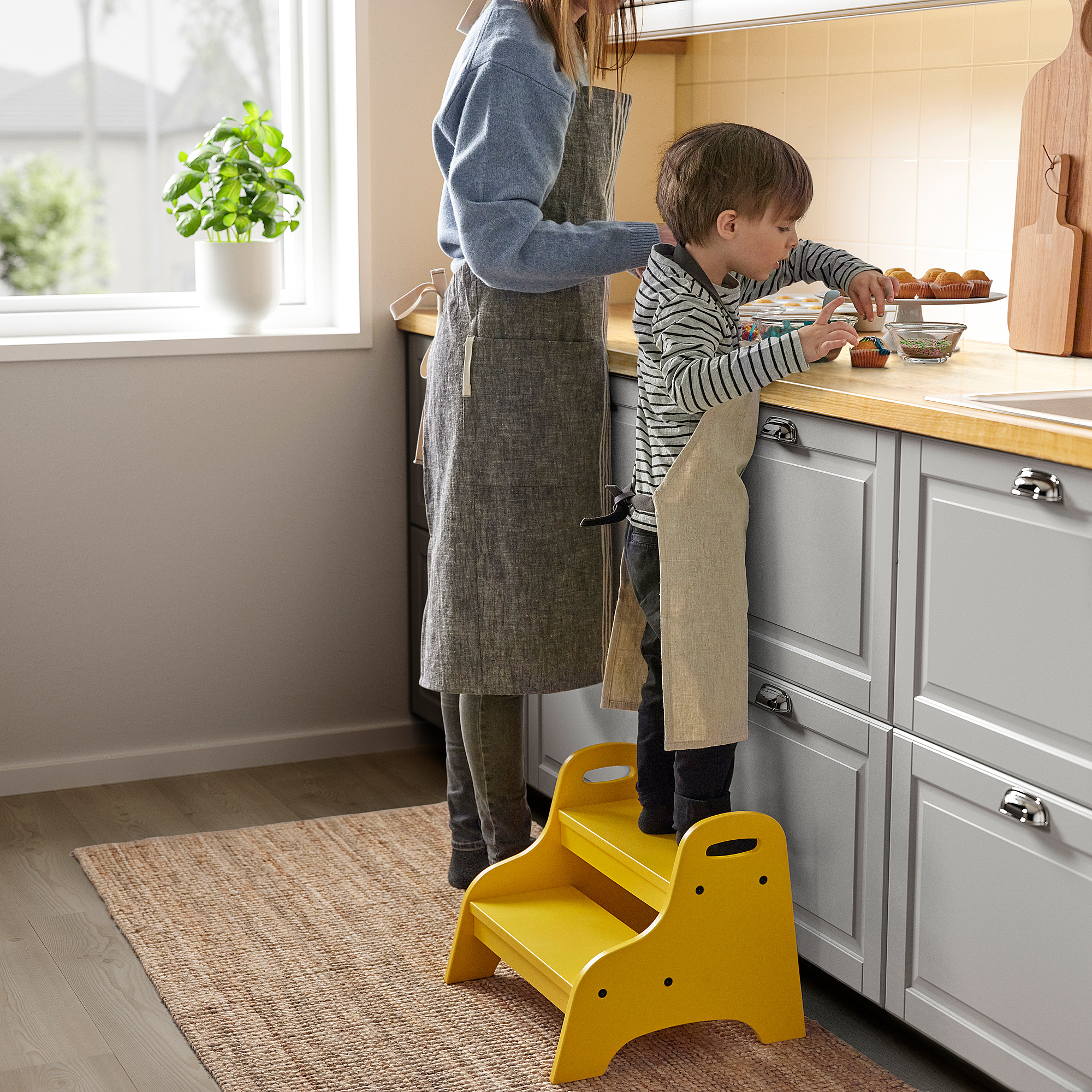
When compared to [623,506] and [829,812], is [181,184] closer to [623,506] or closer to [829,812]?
[623,506]

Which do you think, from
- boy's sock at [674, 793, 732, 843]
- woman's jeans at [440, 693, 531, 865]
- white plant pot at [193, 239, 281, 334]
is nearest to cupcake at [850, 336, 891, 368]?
boy's sock at [674, 793, 732, 843]

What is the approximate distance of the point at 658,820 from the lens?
199 centimetres

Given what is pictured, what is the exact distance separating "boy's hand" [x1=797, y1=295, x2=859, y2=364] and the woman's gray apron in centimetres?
48

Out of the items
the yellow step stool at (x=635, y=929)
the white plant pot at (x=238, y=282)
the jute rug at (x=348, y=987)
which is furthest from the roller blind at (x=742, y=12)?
the jute rug at (x=348, y=987)

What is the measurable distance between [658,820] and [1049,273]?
102cm

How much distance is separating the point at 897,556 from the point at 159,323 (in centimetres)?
182

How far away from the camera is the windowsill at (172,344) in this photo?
273 cm

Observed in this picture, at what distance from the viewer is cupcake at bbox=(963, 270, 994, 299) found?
2186 millimetres

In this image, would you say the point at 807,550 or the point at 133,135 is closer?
the point at 807,550

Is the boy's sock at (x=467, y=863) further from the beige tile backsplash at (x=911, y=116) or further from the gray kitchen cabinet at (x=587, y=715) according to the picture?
the beige tile backsplash at (x=911, y=116)

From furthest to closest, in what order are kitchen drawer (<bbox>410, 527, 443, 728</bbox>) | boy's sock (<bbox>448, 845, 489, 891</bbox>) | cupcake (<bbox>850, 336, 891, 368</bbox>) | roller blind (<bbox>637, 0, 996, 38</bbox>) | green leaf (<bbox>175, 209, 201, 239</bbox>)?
kitchen drawer (<bbox>410, 527, 443, 728</bbox>), green leaf (<bbox>175, 209, 201, 239</bbox>), boy's sock (<bbox>448, 845, 489, 891</bbox>), roller blind (<bbox>637, 0, 996, 38</bbox>), cupcake (<bbox>850, 336, 891, 368</bbox>)

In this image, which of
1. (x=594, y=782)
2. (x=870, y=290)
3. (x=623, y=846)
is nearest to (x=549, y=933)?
(x=623, y=846)

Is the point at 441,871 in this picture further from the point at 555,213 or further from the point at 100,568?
the point at 555,213

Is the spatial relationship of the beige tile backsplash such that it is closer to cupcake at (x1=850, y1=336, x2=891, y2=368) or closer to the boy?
cupcake at (x1=850, y1=336, x2=891, y2=368)
